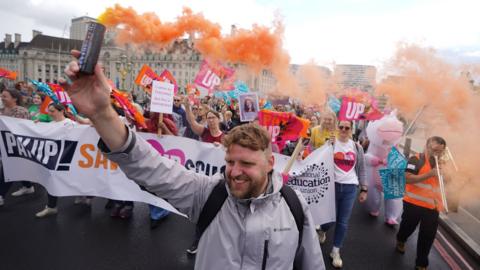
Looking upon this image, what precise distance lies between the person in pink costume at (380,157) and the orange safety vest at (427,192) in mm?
1274

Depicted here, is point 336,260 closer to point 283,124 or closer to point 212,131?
point 283,124

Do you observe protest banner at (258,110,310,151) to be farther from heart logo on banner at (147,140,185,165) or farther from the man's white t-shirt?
heart logo on banner at (147,140,185,165)

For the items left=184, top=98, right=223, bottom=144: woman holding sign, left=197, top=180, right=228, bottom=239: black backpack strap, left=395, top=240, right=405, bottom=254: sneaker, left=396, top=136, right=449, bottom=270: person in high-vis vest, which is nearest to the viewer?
left=197, top=180, right=228, bottom=239: black backpack strap

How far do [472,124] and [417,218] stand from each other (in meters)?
3.13

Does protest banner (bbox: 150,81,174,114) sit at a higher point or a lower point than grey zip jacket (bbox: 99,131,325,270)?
higher

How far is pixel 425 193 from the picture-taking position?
395cm

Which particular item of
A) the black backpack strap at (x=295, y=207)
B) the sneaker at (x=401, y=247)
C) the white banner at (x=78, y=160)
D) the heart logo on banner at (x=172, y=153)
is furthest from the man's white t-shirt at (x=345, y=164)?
the black backpack strap at (x=295, y=207)

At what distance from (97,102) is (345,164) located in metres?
3.57

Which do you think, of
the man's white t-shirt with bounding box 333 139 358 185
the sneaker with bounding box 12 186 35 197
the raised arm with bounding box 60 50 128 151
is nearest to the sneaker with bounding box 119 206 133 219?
the sneaker with bounding box 12 186 35 197

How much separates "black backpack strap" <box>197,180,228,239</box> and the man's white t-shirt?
288 cm

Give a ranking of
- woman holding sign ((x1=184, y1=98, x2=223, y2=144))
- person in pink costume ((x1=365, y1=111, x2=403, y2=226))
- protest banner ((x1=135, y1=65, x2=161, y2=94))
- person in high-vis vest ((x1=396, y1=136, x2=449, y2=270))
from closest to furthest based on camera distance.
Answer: person in high-vis vest ((x1=396, y1=136, x2=449, y2=270))
woman holding sign ((x1=184, y1=98, x2=223, y2=144))
person in pink costume ((x1=365, y1=111, x2=403, y2=226))
protest banner ((x1=135, y1=65, x2=161, y2=94))

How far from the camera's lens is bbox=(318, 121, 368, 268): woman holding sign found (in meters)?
4.08

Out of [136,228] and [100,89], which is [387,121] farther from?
[100,89]

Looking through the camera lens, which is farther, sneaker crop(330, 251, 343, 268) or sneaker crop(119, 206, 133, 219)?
sneaker crop(119, 206, 133, 219)
